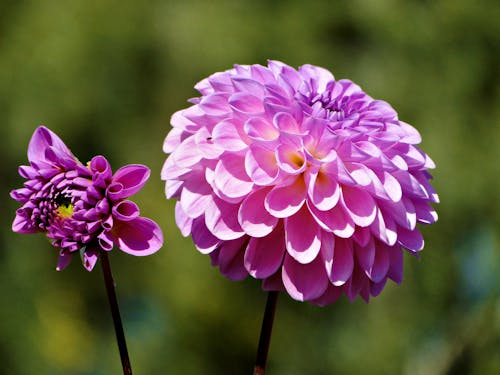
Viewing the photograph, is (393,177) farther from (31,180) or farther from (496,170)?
(496,170)

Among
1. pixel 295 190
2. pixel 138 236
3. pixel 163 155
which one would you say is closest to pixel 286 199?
pixel 295 190

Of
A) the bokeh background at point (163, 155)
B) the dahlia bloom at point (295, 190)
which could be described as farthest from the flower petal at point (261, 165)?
the bokeh background at point (163, 155)

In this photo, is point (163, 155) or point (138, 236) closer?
point (138, 236)

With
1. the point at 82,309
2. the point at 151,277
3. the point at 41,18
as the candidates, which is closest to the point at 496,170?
the point at 151,277

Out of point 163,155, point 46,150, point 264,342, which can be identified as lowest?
point 163,155

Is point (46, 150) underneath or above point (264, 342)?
above

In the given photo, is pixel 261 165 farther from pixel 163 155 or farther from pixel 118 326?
pixel 163 155
